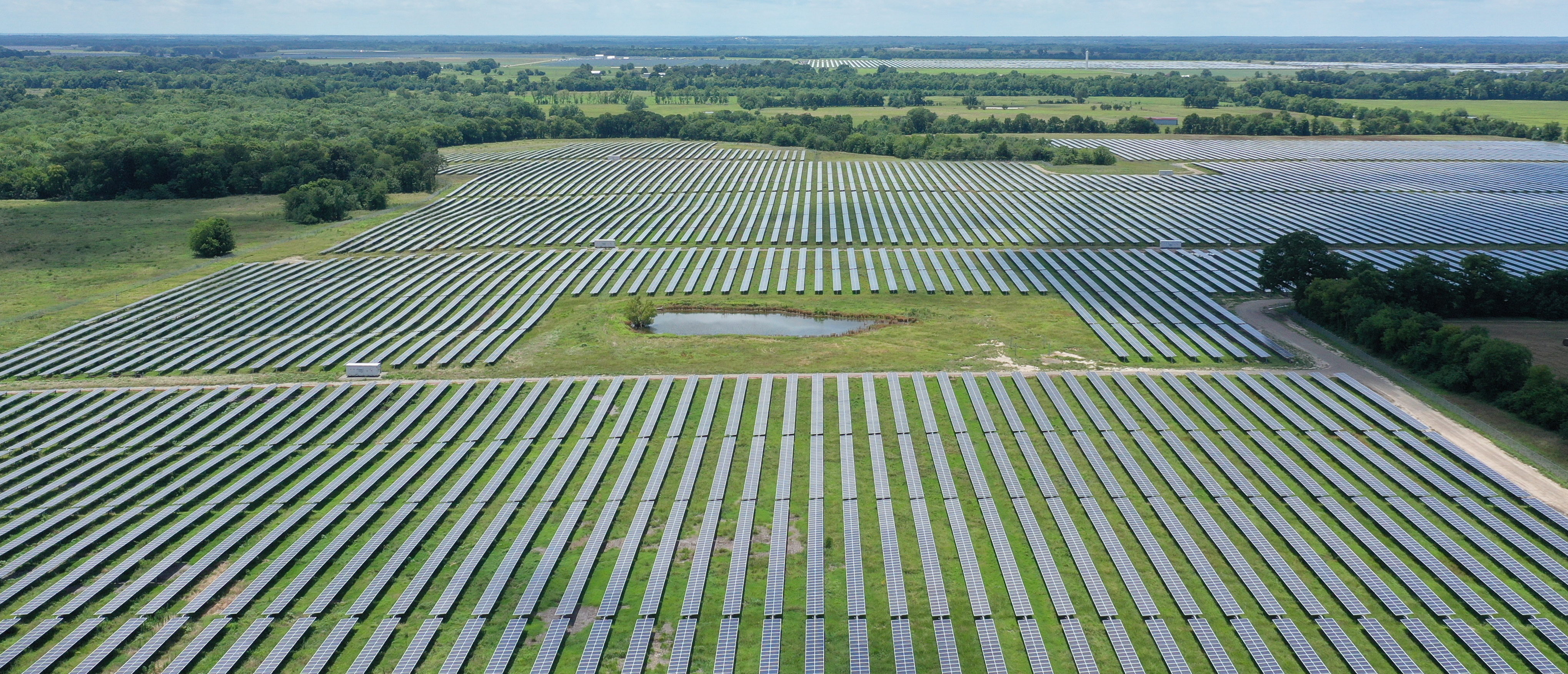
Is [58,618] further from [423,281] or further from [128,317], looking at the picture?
[423,281]

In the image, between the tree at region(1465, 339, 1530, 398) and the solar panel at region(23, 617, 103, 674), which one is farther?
the tree at region(1465, 339, 1530, 398)

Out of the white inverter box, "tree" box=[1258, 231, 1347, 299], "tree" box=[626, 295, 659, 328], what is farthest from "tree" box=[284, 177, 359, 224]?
"tree" box=[1258, 231, 1347, 299]

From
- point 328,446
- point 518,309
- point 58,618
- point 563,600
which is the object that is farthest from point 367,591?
point 518,309

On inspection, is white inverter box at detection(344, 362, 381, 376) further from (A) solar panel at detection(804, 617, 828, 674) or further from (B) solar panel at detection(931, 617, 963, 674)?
(B) solar panel at detection(931, 617, 963, 674)

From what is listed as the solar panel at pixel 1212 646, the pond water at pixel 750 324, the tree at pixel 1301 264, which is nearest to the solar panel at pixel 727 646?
the solar panel at pixel 1212 646

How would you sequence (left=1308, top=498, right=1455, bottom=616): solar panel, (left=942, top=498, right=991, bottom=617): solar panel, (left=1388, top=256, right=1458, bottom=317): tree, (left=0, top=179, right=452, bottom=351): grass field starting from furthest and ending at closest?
(left=0, top=179, right=452, bottom=351): grass field
(left=1388, top=256, right=1458, bottom=317): tree
(left=942, top=498, right=991, bottom=617): solar panel
(left=1308, top=498, right=1455, bottom=616): solar panel

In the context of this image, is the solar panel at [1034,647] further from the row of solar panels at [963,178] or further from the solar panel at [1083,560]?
the row of solar panels at [963,178]
